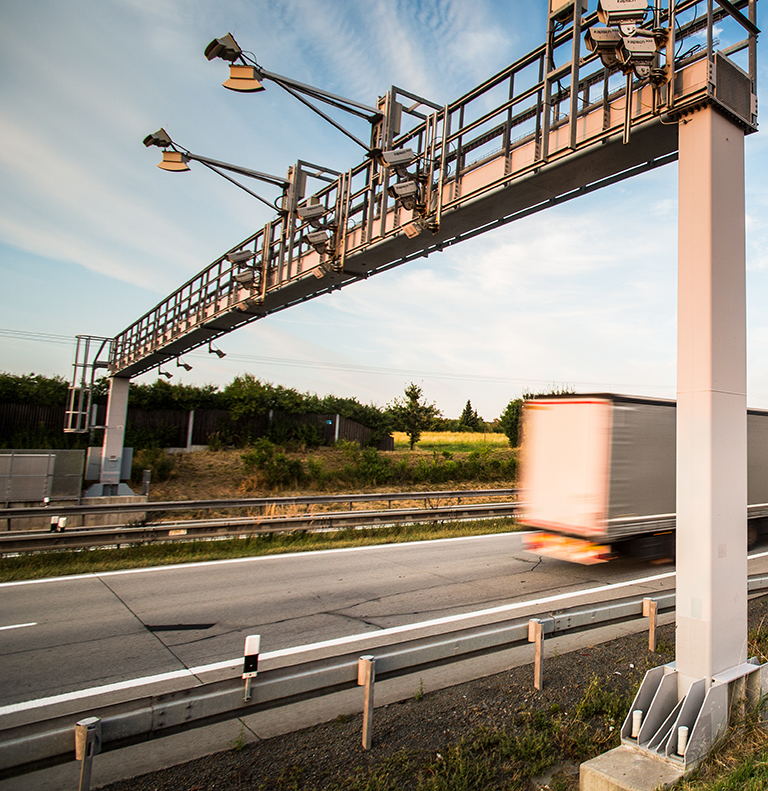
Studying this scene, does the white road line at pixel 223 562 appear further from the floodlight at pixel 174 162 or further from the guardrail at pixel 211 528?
the floodlight at pixel 174 162

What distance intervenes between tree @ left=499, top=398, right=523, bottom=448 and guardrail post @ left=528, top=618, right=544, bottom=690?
1423 inches

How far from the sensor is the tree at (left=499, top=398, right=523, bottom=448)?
41.1 meters

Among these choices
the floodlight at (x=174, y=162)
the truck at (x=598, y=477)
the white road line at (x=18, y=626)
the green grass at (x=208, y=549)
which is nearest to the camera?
the white road line at (x=18, y=626)

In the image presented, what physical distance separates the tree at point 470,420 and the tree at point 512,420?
2279 cm

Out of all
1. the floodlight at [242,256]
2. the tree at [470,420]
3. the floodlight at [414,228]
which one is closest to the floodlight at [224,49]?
the floodlight at [414,228]

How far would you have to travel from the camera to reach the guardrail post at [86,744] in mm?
2932

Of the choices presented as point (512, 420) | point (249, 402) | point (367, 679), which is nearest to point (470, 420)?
point (512, 420)

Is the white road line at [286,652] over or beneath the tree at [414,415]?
beneath

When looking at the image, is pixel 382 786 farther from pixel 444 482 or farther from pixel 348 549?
pixel 444 482

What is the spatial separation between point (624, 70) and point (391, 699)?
6552 millimetres

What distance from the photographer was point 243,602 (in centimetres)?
869

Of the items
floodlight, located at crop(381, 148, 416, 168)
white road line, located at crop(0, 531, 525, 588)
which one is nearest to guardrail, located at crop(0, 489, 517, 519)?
white road line, located at crop(0, 531, 525, 588)

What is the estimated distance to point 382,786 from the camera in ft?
12.3

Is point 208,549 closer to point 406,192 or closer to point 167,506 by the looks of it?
point 167,506
